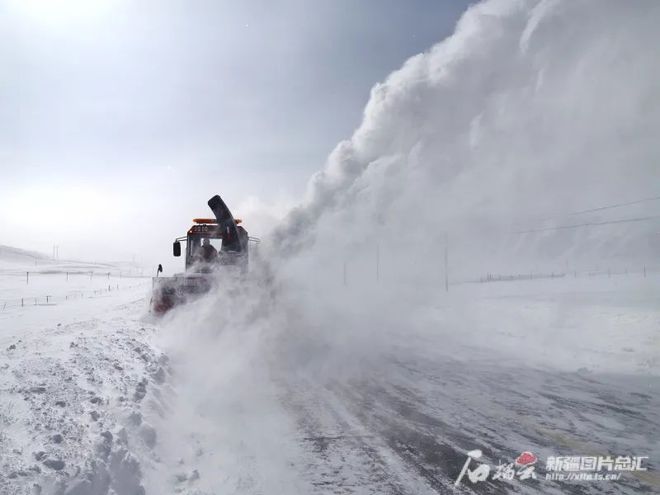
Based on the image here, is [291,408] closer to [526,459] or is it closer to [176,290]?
[526,459]

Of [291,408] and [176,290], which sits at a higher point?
[176,290]

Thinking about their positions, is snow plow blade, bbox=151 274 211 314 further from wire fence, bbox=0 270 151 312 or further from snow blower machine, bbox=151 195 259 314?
wire fence, bbox=0 270 151 312

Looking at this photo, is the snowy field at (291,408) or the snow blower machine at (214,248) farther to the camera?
the snow blower machine at (214,248)

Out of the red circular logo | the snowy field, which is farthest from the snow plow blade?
the red circular logo

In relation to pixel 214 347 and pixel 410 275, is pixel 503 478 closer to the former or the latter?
pixel 214 347

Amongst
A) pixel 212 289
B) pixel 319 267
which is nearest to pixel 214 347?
pixel 212 289

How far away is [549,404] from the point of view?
635 cm

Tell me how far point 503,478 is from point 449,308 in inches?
762

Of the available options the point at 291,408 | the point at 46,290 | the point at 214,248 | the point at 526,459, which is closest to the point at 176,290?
the point at 214,248

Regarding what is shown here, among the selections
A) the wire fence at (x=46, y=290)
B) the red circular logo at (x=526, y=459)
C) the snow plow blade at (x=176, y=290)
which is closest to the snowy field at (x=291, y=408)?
the red circular logo at (x=526, y=459)

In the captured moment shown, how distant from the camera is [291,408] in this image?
6.27 metres

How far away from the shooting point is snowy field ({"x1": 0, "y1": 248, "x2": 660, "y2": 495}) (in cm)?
385

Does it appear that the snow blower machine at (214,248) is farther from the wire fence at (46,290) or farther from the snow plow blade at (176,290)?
the wire fence at (46,290)

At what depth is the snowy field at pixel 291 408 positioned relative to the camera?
152 inches
